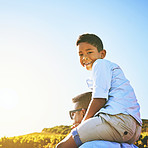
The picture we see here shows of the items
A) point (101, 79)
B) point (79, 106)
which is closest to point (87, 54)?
point (101, 79)

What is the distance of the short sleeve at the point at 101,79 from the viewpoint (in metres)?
2.62

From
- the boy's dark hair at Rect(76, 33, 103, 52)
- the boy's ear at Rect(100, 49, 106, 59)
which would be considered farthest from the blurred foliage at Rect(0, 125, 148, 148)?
the boy's dark hair at Rect(76, 33, 103, 52)

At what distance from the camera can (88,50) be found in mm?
3109

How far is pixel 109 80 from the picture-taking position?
8.91 ft

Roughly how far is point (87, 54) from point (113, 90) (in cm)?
70

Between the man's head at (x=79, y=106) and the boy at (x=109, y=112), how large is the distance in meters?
0.38

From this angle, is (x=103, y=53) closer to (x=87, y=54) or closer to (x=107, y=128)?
(x=87, y=54)

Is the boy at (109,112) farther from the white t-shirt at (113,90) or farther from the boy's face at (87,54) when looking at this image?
the boy's face at (87,54)

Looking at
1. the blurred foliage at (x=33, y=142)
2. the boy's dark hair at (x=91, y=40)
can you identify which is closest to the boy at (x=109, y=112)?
the boy's dark hair at (x=91, y=40)

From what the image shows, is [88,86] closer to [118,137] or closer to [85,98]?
[85,98]

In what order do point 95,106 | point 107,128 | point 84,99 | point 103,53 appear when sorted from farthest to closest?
1. point 103,53
2. point 84,99
3. point 95,106
4. point 107,128

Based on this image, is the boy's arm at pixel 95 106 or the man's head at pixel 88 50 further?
the man's head at pixel 88 50

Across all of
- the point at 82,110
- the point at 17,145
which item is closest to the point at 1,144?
the point at 17,145

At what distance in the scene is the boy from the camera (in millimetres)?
2479
